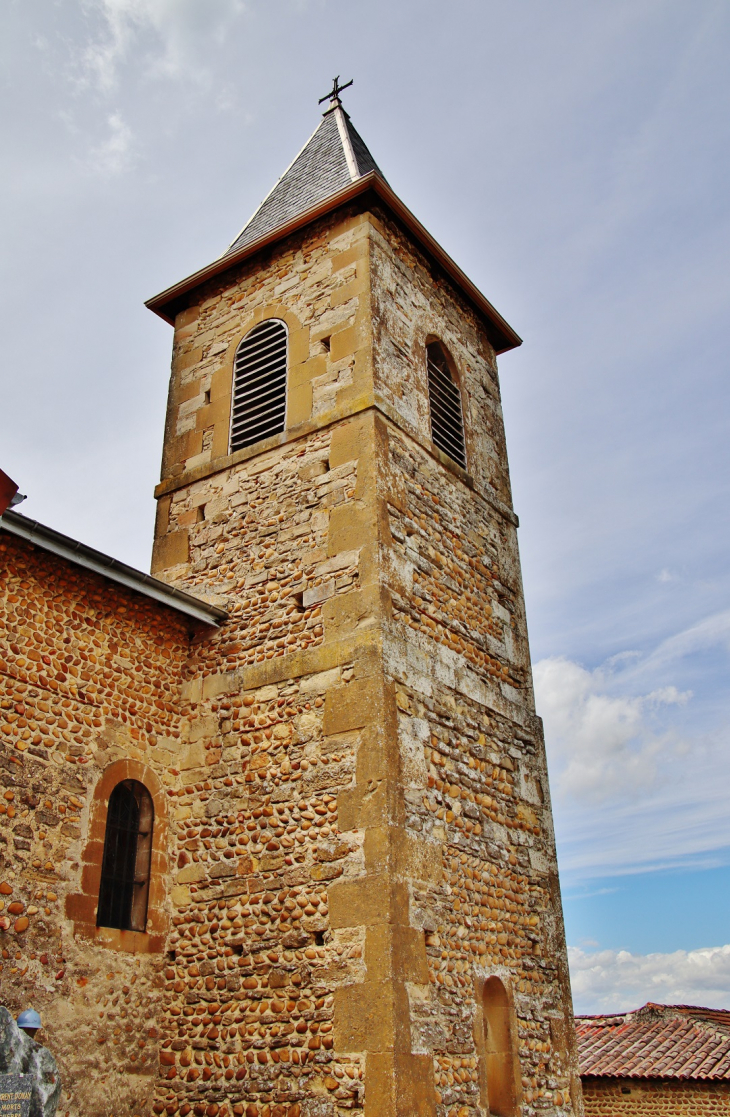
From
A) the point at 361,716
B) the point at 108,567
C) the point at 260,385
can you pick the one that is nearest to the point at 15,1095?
the point at 361,716

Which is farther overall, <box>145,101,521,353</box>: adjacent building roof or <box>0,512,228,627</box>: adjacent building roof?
<box>145,101,521,353</box>: adjacent building roof

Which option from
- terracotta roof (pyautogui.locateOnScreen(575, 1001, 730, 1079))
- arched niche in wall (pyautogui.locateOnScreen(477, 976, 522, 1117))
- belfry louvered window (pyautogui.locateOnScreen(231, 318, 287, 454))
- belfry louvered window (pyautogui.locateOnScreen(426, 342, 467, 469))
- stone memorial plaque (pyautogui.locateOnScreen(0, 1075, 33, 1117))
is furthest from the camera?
terracotta roof (pyautogui.locateOnScreen(575, 1001, 730, 1079))

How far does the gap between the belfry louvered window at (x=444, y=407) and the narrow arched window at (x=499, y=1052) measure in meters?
5.35

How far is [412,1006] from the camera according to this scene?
6609 mm

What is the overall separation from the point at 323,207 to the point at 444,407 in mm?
2546

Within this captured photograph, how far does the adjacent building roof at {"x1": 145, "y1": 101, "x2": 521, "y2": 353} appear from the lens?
10.3 m

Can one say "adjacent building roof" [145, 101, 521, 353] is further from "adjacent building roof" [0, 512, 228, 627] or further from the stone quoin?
"adjacent building roof" [0, 512, 228, 627]

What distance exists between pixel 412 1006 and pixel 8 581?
4.41 metres

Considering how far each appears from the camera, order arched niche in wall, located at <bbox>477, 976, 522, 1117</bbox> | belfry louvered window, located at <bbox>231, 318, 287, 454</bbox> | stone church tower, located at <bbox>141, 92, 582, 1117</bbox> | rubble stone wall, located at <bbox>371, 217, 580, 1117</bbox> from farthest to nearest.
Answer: belfry louvered window, located at <bbox>231, 318, 287, 454</bbox>, arched niche in wall, located at <bbox>477, 976, 522, 1117</bbox>, rubble stone wall, located at <bbox>371, 217, 580, 1117</bbox>, stone church tower, located at <bbox>141, 92, 582, 1117</bbox>

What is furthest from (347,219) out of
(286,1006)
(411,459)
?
(286,1006)

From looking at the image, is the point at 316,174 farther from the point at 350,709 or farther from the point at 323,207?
the point at 350,709

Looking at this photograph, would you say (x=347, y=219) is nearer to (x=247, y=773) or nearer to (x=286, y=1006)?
(x=247, y=773)

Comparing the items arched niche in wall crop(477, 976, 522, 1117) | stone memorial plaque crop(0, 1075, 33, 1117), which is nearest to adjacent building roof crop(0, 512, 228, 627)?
stone memorial plaque crop(0, 1075, 33, 1117)

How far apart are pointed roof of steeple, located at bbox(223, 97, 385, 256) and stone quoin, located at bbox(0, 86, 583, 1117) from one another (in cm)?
104
